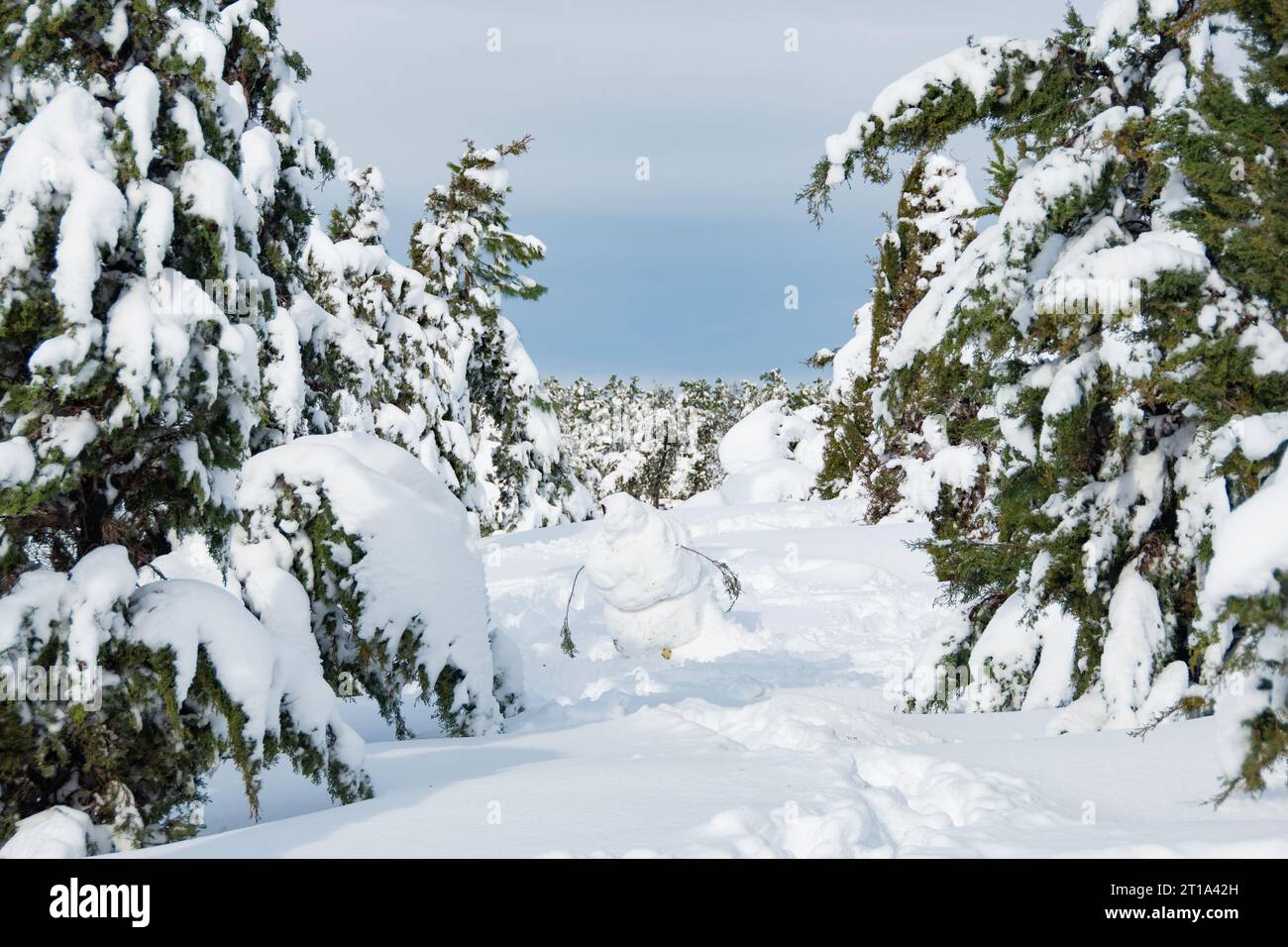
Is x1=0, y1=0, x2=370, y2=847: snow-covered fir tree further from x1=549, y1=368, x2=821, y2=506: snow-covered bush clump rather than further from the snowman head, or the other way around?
x1=549, y1=368, x2=821, y2=506: snow-covered bush clump

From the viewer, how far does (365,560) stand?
6566 millimetres

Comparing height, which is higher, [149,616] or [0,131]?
[0,131]

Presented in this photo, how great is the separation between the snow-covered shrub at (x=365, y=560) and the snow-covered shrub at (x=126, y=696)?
139 cm

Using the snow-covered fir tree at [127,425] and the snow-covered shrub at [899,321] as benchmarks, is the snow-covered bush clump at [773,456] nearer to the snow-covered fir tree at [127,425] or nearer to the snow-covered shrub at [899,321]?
the snow-covered shrub at [899,321]

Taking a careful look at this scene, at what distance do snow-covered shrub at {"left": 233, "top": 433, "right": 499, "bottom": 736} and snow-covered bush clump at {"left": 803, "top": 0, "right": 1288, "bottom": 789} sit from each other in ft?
13.3

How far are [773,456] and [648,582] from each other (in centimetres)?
2676

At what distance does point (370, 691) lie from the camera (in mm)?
7094

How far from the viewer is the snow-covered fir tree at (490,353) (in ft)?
78.9

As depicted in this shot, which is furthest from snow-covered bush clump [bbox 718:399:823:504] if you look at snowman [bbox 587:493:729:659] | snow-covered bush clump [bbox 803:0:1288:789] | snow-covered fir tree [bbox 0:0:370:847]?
snow-covered fir tree [bbox 0:0:370:847]

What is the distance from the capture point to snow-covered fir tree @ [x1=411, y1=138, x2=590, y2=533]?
947 inches
